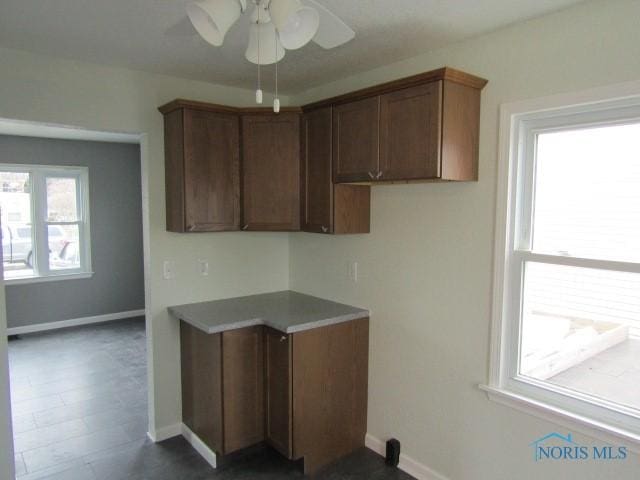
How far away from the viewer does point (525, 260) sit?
2.15m

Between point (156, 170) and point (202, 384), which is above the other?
point (156, 170)

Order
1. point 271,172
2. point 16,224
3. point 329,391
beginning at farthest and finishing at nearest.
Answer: point 16,224 < point 271,172 < point 329,391

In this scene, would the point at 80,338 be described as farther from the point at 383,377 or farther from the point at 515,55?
the point at 515,55

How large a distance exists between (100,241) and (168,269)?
138 inches

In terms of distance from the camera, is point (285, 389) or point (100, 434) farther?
point (100, 434)

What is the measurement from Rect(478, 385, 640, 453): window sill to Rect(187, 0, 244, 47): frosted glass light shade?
79.2 inches

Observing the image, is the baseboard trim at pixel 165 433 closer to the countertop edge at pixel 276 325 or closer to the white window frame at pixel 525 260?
the countertop edge at pixel 276 325

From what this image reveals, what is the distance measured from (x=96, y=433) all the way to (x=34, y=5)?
2687mm

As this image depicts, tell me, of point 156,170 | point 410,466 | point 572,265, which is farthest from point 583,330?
point 156,170

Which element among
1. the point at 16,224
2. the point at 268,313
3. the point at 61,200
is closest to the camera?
the point at 268,313

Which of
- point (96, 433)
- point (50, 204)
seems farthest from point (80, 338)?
point (96, 433)

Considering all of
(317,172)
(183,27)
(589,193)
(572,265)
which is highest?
(183,27)

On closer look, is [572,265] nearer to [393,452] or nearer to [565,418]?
[565,418]

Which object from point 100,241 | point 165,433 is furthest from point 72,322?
point 165,433
